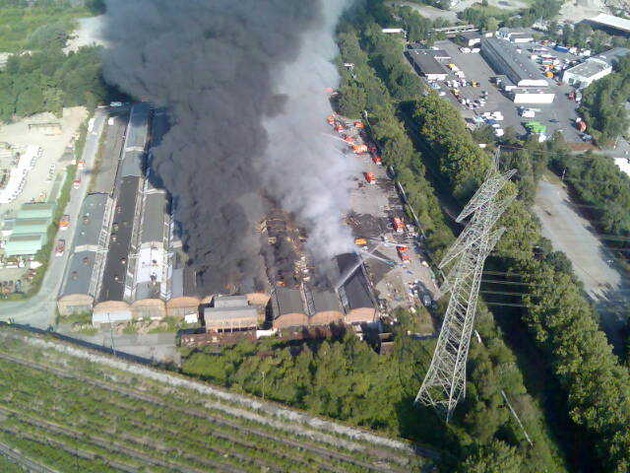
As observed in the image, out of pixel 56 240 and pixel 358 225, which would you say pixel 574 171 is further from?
pixel 56 240

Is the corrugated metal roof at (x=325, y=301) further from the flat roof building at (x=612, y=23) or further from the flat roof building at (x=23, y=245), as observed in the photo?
the flat roof building at (x=612, y=23)

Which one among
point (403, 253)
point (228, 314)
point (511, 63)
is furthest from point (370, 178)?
point (511, 63)

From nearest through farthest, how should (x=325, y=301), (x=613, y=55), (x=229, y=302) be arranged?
(x=229, y=302) < (x=325, y=301) < (x=613, y=55)

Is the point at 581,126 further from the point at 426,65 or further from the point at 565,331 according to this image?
the point at 565,331

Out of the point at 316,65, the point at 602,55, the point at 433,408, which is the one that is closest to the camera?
the point at 433,408

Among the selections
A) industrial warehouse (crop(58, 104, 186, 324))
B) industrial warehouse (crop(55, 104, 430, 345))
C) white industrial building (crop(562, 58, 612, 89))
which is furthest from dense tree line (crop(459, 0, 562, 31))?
industrial warehouse (crop(58, 104, 186, 324))

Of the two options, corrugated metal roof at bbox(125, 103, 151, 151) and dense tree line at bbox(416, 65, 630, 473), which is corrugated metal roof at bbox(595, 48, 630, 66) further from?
corrugated metal roof at bbox(125, 103, 151, 151)

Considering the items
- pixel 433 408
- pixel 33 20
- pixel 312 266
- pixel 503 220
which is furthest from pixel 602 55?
pixel 33 20
